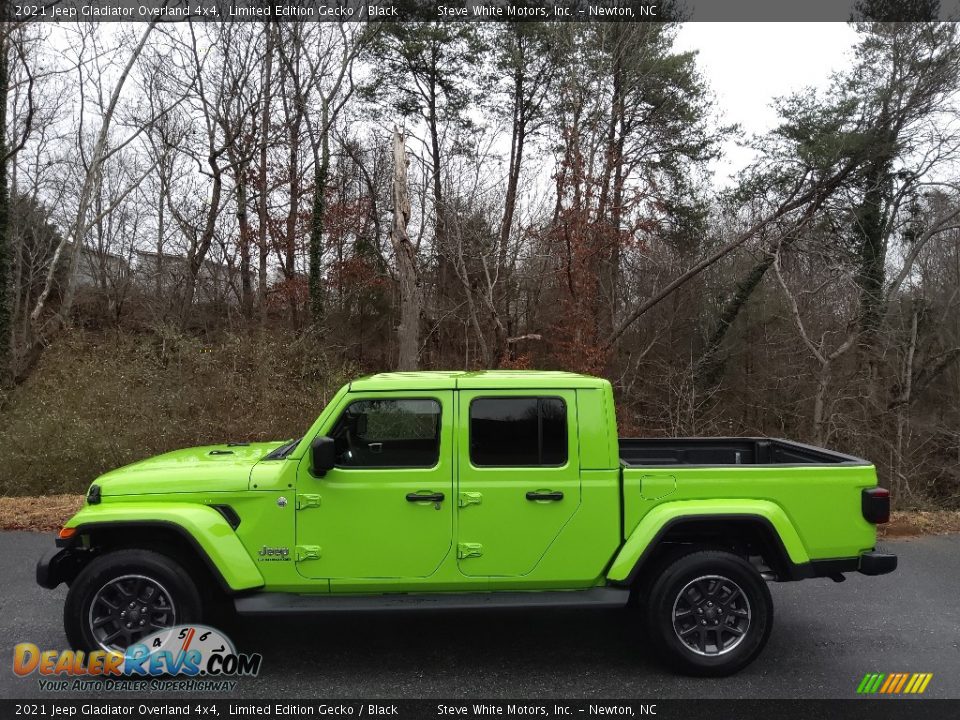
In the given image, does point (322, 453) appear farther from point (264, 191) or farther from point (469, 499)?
point (264, 191)

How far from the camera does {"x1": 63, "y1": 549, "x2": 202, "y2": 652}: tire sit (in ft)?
13.2

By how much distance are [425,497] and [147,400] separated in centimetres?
1151

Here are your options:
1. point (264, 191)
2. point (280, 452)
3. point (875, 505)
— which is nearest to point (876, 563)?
point (875, 505)

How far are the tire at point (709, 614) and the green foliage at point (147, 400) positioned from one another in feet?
33.6

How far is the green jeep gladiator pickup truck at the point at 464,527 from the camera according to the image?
4.07 meters

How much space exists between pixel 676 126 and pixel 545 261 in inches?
229

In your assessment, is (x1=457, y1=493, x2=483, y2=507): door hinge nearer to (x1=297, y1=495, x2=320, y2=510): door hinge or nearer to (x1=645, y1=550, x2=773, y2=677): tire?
(x1=297, y1=495, x2=320, y2=510): door hinge

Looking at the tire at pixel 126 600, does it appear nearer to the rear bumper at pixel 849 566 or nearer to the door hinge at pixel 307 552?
the door hinge at pixel 307 552

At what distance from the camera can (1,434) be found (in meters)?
12.3

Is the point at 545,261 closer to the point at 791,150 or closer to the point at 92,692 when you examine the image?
the point at 791,150

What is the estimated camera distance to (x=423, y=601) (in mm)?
4105

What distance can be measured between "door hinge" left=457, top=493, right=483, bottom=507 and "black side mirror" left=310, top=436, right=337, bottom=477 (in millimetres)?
792

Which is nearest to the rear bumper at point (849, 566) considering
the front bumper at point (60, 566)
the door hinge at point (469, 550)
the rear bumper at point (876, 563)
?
the rear bumper at point (876, 563)
